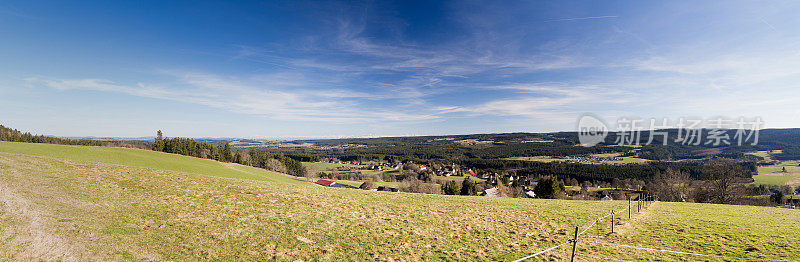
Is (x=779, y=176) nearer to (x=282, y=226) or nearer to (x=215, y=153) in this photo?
(x=282, y=226)

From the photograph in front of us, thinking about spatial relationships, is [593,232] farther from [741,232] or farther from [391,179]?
[391,179]

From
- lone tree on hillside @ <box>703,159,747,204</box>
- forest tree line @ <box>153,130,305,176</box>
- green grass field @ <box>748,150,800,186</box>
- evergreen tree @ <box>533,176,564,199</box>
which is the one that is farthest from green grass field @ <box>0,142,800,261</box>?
green grass field @ <box>748,150,800,186</box>

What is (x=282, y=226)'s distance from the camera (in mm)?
9492

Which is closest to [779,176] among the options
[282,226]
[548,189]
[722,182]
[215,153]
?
[722,182]

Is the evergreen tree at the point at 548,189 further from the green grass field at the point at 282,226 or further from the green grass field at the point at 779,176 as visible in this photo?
the green grass field at the point at 779,176

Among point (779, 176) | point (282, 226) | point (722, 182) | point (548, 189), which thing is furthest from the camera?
point (779, 176)

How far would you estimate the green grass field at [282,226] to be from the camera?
706cm

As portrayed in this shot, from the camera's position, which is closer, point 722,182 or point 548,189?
point 722,182

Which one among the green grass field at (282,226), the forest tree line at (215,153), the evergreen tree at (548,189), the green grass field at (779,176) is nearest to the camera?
the green grass field at (282,226)

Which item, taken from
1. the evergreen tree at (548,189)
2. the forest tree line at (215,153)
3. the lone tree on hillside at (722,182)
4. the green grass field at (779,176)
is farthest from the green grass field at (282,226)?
the green grass field at (779,176)

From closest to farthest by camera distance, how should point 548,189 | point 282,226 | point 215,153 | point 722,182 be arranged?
point 282,226
point 722,182
point 548,189
point 215,153

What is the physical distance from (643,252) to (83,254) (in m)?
15.3

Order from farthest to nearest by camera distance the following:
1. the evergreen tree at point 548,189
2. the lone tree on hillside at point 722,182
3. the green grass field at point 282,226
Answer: the evergreen tree at point 548,189 < the lone tree on hillside at point 722,182 < the green grass field at point 282,226

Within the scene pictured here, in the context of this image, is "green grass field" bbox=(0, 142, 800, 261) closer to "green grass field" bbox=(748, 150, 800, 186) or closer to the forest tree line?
the forest tree line
